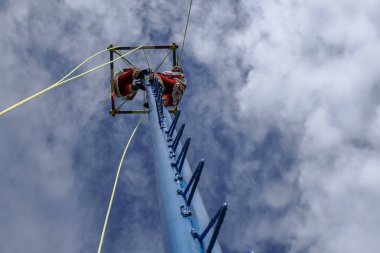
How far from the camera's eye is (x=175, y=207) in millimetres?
5676

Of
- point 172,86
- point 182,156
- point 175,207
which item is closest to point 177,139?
point 182,156

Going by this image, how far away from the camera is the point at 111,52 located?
54.9ft

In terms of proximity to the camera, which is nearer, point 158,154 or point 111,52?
point 158,154

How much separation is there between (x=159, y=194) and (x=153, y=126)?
3.43 metres

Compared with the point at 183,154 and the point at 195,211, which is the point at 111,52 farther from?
the point at 195,211

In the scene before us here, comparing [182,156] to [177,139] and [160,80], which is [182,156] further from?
[160,80]

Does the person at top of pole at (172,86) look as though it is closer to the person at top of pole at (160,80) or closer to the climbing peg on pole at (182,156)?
the person at top of pole at (160,80)

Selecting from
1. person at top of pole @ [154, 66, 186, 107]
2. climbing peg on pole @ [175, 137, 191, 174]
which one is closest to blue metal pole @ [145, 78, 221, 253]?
climbing peg on pole @ [175, 137, 191, 174]

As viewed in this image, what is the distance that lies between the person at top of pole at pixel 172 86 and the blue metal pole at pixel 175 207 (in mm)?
5983

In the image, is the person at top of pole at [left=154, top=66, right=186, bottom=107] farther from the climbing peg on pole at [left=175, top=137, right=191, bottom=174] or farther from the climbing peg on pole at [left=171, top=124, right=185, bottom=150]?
the climbing peg on pole at [left=175, top=137, right=191, bottom=174]

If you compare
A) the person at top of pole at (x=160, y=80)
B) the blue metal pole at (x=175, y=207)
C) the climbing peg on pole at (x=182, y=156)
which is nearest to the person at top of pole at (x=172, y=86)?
the person at top of pole at (x=160, y=80)

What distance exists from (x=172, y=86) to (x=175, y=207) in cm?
939

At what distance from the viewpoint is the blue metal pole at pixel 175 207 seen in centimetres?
A: 484

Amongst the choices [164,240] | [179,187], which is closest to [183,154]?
[179,187]
